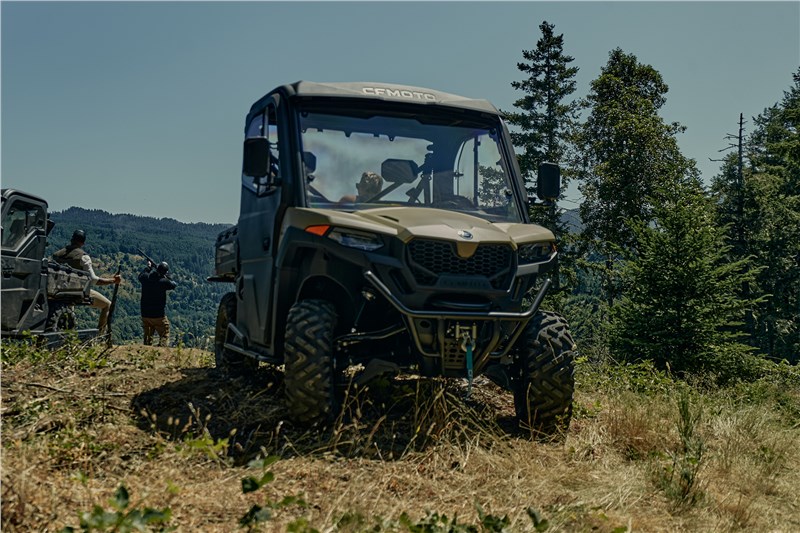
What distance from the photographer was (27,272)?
38.9 feet

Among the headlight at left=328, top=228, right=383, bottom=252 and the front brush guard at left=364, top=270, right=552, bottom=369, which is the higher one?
the headlight at left=328, top=228, right=383, bottom=252

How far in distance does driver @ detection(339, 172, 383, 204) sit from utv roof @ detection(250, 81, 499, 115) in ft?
2.20

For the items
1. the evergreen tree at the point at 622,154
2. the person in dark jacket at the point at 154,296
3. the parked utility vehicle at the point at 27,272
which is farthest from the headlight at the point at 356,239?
the evergreen tree at the point at 622,154

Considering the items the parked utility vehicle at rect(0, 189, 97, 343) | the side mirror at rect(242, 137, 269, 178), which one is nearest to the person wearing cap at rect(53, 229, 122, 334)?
the parked utility vehicle at rect(0, 189, 97, 343)

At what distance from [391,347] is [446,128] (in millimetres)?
2100

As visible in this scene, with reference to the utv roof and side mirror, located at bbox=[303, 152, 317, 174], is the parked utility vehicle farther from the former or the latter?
side mirror, located at bbox=[303, 152, 317, 174]

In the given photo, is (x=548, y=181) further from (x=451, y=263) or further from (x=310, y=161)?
(x=310, y=161)

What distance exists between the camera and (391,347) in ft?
20.7

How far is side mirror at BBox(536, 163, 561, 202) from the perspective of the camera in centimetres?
720

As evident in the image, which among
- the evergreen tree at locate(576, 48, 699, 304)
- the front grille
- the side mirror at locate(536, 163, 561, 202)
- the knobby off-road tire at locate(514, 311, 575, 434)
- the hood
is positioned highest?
the evergreen tree at locate(576, 48, 699, 304)

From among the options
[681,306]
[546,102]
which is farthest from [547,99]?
[681,306]

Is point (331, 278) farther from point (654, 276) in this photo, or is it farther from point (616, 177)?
point (616, 177)

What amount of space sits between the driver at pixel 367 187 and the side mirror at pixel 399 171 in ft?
0.28

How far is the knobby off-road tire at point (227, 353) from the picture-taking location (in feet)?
28.0
